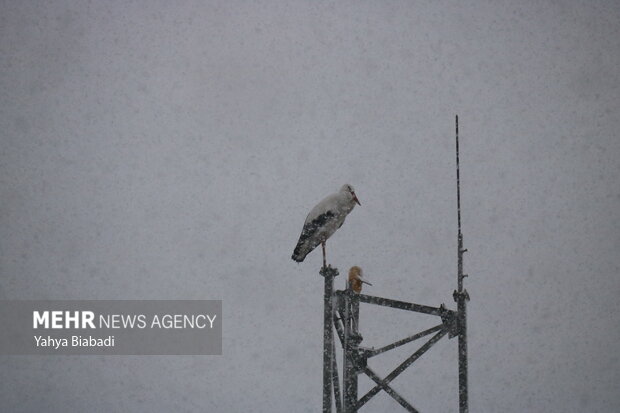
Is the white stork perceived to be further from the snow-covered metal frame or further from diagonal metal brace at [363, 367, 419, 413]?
diagonal metal brace at [363, 367, 419, 413]

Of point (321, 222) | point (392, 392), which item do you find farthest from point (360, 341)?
point (321, 222)

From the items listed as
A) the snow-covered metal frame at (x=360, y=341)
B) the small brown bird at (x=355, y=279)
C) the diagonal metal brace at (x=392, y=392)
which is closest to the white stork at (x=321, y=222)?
the small brown bird at (x=355, y=279)

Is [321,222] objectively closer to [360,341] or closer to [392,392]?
[360,341]

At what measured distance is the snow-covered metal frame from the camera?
15.4 ft

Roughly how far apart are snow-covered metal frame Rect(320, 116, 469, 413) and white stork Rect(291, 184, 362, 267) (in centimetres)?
152

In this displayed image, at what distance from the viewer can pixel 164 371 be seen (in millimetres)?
72188

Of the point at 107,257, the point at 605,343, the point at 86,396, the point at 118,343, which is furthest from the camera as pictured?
the point at 107,257

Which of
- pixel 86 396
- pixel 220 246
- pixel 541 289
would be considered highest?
pixel 220 246

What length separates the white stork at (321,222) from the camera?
6.62 m

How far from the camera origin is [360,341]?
4836 millimetres

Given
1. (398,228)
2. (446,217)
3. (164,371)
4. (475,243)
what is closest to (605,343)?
(475,243)

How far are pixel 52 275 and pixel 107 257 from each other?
9128 millimetres

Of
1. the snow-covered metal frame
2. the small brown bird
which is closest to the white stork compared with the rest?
the small brown bird

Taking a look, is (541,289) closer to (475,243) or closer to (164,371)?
(475,243)
